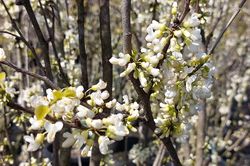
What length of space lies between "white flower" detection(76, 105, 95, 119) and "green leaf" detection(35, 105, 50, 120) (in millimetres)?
108

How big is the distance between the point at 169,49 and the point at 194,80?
136 mm

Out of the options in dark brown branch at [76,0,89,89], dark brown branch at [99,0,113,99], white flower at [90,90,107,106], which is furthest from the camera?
dark brown branch at [76,0,89,89]

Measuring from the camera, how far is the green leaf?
1108 mm

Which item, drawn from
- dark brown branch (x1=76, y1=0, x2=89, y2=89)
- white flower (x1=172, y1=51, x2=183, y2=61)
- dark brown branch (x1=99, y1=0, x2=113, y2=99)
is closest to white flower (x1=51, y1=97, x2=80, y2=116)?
white flower (x1=172, y1=51, x2=183, y2=61)

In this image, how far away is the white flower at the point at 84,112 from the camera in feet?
3.91

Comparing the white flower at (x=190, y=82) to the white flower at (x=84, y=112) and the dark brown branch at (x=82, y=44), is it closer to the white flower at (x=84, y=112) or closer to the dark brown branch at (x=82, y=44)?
the white flower at (x=84, y=112)

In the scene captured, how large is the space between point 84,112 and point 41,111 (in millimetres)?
131

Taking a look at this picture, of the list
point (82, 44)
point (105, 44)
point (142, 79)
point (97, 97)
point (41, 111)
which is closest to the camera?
point (41, 111)

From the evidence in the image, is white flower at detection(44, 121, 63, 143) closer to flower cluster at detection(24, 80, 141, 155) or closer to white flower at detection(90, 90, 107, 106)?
flower cluster at detection(24, 80, 141, 155)

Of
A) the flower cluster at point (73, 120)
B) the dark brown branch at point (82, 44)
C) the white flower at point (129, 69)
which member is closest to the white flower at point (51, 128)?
the flower cluster at point (73, 120)

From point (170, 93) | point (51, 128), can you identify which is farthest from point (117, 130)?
point (170, 93)

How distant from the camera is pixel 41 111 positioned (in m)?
1.11

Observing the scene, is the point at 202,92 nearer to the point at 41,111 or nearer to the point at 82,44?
the point at 41,111

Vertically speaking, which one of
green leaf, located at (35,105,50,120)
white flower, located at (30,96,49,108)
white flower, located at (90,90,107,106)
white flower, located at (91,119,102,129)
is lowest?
white flower, located at (91,119,102,129)
